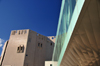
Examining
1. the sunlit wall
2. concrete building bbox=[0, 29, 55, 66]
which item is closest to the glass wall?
the sunlit wall

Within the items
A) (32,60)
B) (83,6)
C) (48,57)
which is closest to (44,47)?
(48,57)

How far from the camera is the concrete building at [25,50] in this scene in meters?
19.2

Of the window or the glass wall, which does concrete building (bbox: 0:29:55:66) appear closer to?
the window

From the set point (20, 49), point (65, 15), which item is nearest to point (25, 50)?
point (20, 49)

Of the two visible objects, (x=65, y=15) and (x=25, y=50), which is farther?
(x=25, y=50)

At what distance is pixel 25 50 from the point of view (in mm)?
19453

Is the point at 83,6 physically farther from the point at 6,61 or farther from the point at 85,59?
the point at 6,61

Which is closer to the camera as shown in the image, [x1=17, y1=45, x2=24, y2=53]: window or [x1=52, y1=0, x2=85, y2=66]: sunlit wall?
[x1=52, y1=0, x2=85, y2=66]: sunlit wall

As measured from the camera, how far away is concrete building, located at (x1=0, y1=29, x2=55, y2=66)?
19.2 metres

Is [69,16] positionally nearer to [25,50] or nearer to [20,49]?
[25,50]

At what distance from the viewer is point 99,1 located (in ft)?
8.91

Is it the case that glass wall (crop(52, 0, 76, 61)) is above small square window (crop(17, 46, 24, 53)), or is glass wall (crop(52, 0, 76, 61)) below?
above

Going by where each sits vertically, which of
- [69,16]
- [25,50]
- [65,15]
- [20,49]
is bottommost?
[25,50]

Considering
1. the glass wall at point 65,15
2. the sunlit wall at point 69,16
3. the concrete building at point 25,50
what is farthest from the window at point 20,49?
the sunlit wall at point 69,16
